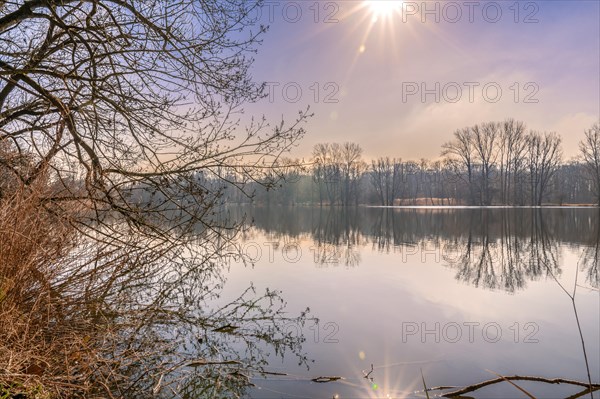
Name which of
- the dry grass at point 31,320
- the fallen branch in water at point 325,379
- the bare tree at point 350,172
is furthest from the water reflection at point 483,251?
the bare tree at point 350,172

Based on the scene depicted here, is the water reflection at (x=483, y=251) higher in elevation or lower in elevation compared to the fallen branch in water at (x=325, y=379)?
higher

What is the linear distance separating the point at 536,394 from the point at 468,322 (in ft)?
6.82

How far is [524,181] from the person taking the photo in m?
52.2

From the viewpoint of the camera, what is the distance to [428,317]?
611cm

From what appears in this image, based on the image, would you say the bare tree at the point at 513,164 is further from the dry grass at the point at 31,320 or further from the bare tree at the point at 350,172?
the dry grass at the point at 31,320

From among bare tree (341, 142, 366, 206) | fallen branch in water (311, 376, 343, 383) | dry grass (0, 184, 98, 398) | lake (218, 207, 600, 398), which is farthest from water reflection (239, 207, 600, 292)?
bare tree (341, 142, 366, 206)

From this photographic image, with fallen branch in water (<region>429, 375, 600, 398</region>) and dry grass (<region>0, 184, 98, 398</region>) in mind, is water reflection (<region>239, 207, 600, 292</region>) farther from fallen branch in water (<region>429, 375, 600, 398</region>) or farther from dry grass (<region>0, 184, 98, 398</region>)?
dry grass (<region>0, 184, 98, 398</region>)

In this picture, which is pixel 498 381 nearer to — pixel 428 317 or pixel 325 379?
pixel 325 379

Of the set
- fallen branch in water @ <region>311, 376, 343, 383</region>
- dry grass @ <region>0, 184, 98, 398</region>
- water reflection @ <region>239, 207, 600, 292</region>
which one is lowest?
fallen branch in water @ <region>311, 376, 343, 383</region>

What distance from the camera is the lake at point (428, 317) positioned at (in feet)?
13.1

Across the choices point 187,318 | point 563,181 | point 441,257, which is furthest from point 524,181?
point 187,318

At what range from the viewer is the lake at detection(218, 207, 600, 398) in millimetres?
4000

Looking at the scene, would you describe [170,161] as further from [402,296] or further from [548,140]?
[548,140]

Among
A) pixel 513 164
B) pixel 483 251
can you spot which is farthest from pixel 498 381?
pixel 513 164
